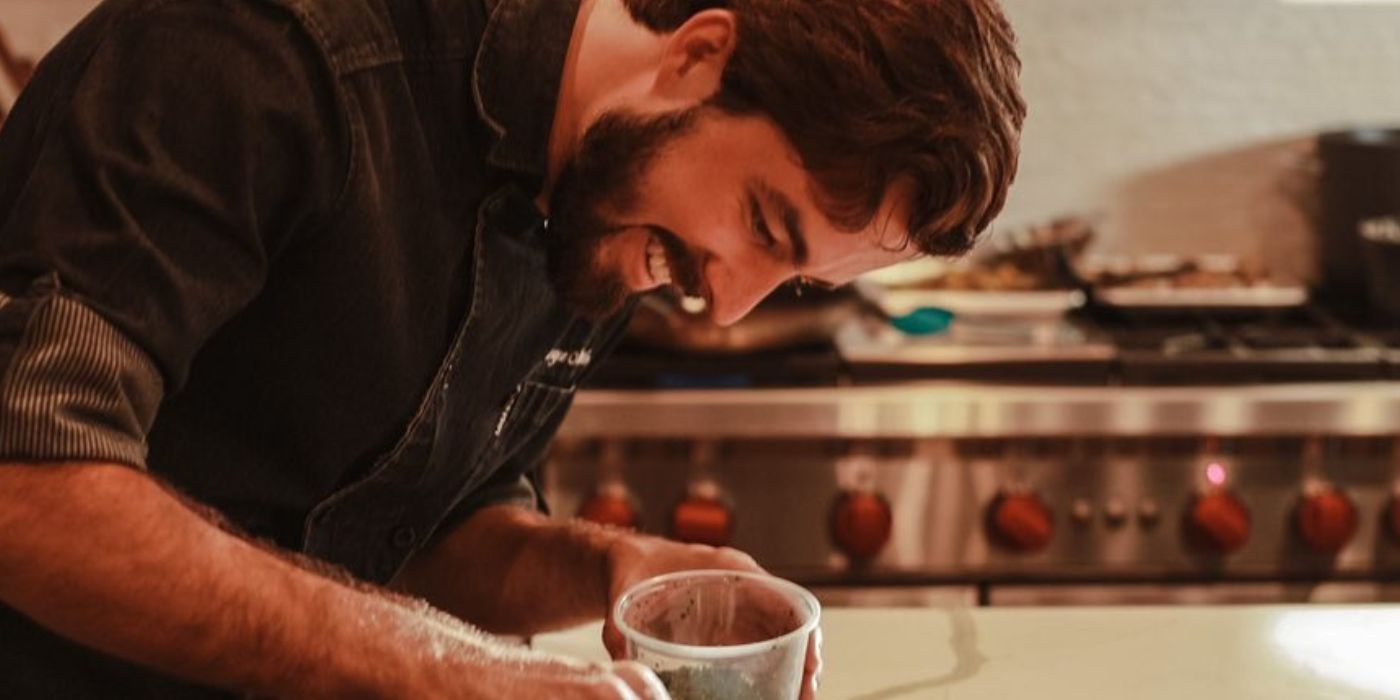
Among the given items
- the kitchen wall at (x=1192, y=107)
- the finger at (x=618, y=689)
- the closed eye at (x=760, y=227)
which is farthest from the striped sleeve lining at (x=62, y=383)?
the kitchen wall at (x=1192, y=107)

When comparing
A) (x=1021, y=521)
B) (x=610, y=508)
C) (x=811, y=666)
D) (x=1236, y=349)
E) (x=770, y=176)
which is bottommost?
(x=610, y=508)

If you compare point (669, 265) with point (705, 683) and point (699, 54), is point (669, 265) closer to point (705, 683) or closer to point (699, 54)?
point (699, 54)

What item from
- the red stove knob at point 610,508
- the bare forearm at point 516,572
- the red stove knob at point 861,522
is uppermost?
the bare forearm at point 516,572

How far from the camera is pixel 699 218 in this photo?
969 mm

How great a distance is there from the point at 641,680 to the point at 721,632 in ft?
0.51

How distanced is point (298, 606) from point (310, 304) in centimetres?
21

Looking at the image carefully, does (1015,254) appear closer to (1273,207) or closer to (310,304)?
(1273,207)

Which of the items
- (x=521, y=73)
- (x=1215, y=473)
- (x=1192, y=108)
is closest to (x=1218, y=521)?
(x=1215, y=473)

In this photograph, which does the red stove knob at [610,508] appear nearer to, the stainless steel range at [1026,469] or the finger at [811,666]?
the stainless steel range at [1026,469]

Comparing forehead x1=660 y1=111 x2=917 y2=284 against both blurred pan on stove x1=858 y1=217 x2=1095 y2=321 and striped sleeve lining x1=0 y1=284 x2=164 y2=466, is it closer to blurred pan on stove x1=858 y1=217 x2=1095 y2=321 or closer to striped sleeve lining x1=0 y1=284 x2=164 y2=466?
striped sleeve lining x1=0 y1=284 x2=164 y2=466

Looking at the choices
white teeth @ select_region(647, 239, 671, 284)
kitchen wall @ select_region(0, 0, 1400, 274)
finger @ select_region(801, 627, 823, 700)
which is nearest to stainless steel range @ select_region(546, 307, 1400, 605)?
kitchen wall @ select_region(0, 0, 1400, 274)

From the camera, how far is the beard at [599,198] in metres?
0.95

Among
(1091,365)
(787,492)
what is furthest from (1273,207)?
(787,492)

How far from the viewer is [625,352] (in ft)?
6.44
